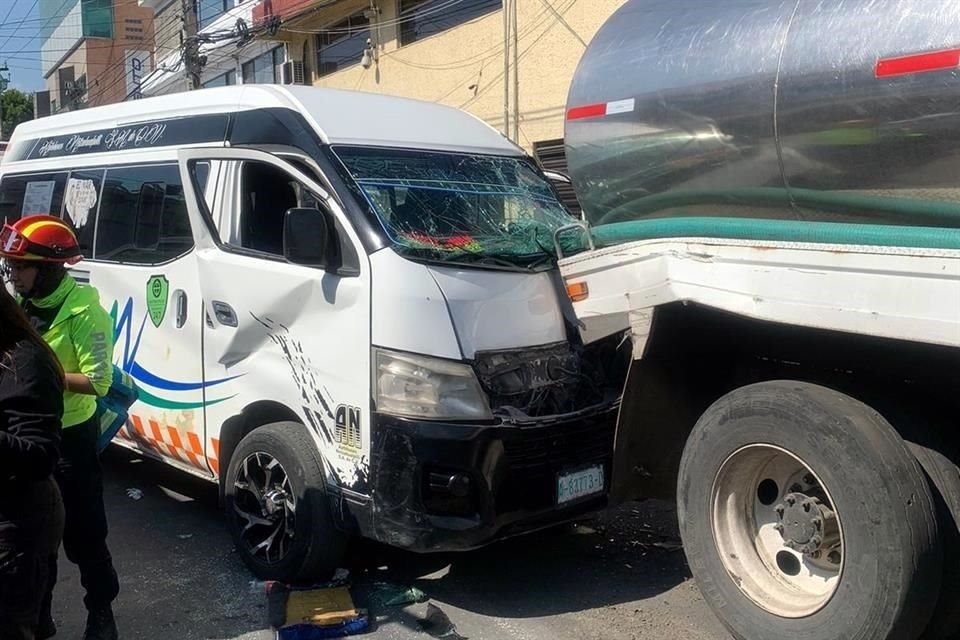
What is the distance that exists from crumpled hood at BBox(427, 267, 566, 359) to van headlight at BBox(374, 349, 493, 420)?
114 mm

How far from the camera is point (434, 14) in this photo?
1534 centimetres

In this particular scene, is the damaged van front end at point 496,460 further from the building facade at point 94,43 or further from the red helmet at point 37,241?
the building facade at point 94,43

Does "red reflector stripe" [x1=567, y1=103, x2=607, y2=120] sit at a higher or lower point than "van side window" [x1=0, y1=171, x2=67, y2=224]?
higher

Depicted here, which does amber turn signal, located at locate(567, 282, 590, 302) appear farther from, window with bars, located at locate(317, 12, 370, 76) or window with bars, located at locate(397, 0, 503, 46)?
window with bars, located at locate(317, 12, 370, 76)

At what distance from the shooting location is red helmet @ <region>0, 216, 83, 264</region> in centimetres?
349

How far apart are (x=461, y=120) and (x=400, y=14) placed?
1153cm

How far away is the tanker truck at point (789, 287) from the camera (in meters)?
2.94

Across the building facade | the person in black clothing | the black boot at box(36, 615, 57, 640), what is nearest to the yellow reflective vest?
the person in black clothing

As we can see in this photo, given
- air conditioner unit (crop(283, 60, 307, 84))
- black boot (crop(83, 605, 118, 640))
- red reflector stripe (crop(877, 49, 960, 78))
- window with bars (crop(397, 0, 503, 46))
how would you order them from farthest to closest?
air conditioner unit (crop(283, 60, 307, 84)) < window with bars (crop(397, 0, 503, 46)) < black boot (crop(83, 605, 118, 640)) < red reflector stripe (crop(877, 49, 960, 78))

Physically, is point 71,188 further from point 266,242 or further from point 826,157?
point 826,157

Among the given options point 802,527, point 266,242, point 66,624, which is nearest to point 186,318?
point 266,242

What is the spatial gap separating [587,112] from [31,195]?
4686 millimetres

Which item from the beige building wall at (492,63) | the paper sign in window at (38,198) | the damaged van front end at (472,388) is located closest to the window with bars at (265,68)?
the beige building wall at (492,63)

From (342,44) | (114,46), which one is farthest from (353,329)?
(114,46)
